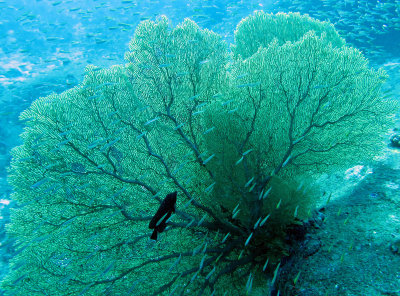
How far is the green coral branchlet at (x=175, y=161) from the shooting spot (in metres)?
3.59

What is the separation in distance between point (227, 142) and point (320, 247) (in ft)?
6.43

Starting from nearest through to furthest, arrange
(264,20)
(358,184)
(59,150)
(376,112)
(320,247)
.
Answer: (320,247), (59,150), (376,112), (358,184), (264,20)

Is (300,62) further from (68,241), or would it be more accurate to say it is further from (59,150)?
(68,241)

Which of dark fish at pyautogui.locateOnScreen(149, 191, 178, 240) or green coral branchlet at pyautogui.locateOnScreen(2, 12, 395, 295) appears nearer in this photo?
dark fish at pyautogui.locateOnScreen(149, 191, 178, 240)

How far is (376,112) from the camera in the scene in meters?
4.03

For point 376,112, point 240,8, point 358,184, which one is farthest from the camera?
point 240,8

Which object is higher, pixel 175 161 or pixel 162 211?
pixel 175 161

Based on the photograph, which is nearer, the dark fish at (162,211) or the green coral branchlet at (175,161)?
the dark fish at (162,211)

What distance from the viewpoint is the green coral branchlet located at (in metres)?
3.59

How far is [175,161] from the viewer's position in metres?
3.87

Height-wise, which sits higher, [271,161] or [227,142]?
[227,142]

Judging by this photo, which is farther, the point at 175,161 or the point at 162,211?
the point at 175,161

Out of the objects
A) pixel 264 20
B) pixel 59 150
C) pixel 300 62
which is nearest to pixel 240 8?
pixel 264 20

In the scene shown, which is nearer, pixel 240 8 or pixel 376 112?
pixel 376 112
